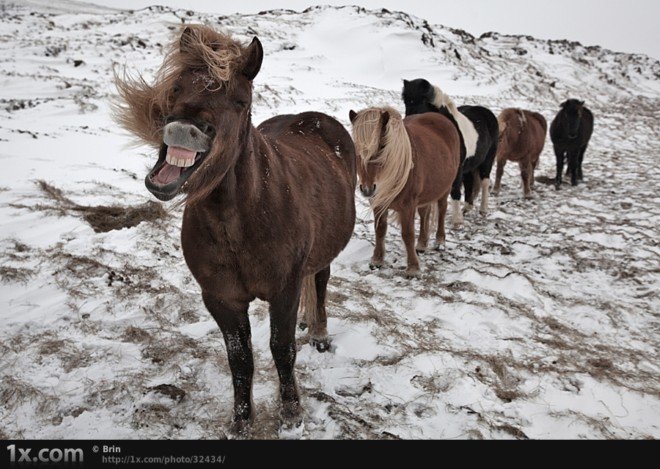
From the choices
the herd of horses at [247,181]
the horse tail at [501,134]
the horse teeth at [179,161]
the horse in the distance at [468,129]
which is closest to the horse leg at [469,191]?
the horse in the distance at [468,129]

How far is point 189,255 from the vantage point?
1890 mm

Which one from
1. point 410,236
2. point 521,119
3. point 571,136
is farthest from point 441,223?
point 571,136

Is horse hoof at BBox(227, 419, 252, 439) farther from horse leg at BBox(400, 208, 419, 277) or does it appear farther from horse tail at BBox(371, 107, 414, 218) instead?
horse leg at BBox(400, 208, 419, 277)

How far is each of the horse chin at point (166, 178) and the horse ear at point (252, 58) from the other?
468 millimetres

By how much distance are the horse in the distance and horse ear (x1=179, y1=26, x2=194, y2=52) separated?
5073mm

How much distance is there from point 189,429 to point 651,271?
510cm

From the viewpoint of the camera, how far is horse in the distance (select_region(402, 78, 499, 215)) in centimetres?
617

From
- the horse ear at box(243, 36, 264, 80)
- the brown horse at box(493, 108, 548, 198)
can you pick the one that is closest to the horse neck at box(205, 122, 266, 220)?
the horse ear at box(243, 36, 264, 80)

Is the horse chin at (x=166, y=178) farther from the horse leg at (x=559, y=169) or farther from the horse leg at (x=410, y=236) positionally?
the horse leg at (x=559, y=169)

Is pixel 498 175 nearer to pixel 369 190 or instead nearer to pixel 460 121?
pixel 460 121

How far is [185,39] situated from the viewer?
152 cm
